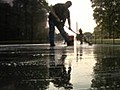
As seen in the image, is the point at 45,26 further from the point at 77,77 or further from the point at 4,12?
the point at 77,77

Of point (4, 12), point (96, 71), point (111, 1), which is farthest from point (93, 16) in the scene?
point (96, 71)

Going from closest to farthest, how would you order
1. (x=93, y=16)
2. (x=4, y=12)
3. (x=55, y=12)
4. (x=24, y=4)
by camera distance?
(x=55, y=12)
(x=4, y=12)
(x=24, y=4)
(x=93, y=16)

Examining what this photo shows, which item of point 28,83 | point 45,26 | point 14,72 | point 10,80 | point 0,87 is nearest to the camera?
point 0,87

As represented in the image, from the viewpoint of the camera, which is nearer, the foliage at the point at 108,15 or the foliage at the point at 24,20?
the foliage at the point at 24,20

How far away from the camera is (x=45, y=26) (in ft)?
120

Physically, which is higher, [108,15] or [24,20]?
[108,15]

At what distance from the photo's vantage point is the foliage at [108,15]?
58188 mm

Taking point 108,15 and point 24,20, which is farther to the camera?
point 108,15

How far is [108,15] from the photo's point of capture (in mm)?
60062

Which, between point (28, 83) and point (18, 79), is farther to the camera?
point (18, 79)

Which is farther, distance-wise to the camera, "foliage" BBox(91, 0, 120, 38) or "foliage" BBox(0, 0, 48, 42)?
"foliage" BBox(91, 0, 120, 38)

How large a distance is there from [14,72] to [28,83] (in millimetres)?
1723

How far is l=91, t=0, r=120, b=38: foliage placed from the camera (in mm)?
58188

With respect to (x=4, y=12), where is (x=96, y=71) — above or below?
below
